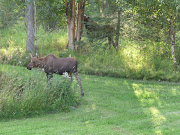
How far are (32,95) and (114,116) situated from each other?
9.29ft

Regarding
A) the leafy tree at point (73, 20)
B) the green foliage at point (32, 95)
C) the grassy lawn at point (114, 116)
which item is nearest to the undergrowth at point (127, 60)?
the leafy tree at point (73, 20)

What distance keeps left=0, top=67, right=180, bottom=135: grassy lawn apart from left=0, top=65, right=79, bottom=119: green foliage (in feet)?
1.11

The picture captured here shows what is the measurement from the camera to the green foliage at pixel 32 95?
855 centimetres

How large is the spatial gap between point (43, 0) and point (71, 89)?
10.7 metres

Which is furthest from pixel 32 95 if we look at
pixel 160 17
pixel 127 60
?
pixel 160 17

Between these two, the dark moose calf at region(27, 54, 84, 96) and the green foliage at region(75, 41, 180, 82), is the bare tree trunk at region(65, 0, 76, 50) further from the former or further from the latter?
the dark moose calf at region(27, 54, 84, 96)

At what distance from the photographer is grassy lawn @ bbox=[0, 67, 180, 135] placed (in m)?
6.95

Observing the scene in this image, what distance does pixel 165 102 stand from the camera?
10398mm

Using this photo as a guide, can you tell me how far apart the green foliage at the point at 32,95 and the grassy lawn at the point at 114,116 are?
338 millimetres

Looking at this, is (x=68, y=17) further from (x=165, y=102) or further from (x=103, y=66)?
(x=165, y=102)

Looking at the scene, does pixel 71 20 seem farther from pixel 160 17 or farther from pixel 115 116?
pixel 115 116

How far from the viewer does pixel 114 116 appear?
843 centimetres

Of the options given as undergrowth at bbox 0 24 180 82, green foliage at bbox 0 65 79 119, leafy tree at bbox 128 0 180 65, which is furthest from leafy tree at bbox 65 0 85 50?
green foliage at bbox 0 65 79 119

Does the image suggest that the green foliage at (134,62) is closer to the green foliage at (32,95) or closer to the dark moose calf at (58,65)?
the dark moose calf at (58,65)
